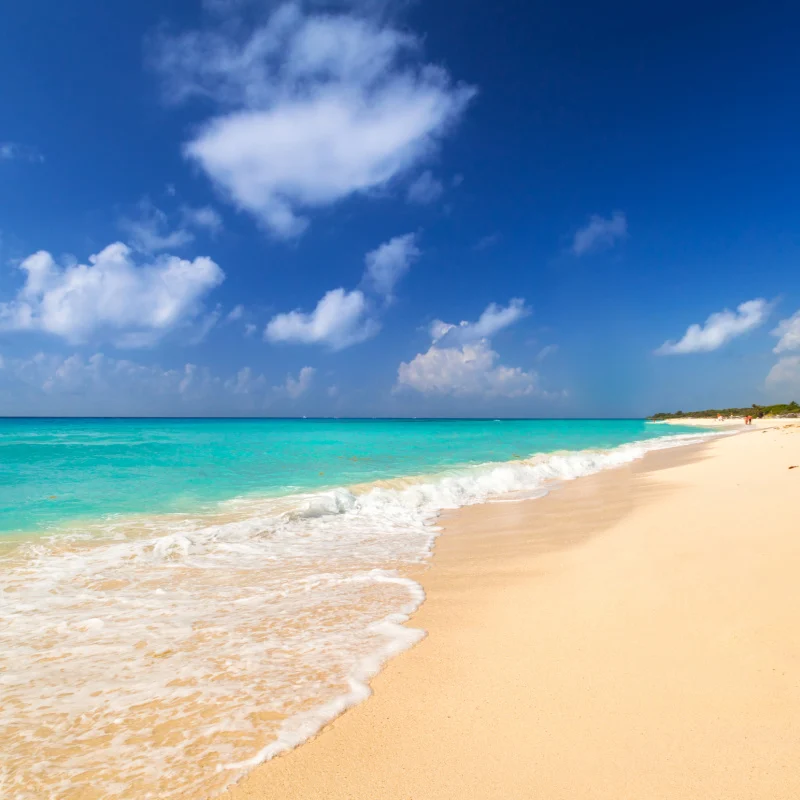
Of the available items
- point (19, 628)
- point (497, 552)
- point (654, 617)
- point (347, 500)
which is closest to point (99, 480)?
point (347, 500)

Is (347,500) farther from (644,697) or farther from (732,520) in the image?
(644,697)

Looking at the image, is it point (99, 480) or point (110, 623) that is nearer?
point (110, 623)

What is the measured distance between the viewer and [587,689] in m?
3.23

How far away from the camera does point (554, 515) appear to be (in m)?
10.1

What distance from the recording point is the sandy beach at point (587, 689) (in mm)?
2479

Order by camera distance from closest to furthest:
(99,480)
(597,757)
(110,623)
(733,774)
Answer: (733,774) → (597,757) → (110,623) → (99,480)

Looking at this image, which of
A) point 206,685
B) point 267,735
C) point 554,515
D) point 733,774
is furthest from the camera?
point 554,515

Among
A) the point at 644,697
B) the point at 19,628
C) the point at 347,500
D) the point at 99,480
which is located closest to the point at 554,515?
the point at 347,500

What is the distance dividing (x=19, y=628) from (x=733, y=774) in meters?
6.03

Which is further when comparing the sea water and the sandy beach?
the sea water

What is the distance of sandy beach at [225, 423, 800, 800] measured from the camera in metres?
2.48

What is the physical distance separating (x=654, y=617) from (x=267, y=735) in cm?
356

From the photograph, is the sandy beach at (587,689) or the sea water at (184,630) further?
the sea water at (184,630)

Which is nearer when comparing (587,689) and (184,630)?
(587,689)
